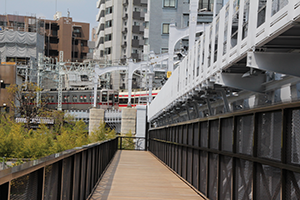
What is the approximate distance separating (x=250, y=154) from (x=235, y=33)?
13.5ft

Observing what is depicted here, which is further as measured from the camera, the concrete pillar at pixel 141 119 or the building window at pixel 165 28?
the building window at pixel 165 28

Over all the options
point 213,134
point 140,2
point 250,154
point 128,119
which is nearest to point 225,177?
point 213,134

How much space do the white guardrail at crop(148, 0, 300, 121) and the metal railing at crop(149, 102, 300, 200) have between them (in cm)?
136

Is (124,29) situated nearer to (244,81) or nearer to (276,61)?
(244,81)

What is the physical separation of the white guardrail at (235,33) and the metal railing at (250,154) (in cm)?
136

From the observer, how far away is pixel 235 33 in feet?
30.4

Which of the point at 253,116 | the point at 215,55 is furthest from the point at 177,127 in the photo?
the point at 253,116

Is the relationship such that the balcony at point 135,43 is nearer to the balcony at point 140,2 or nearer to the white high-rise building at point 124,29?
the white high-rise building at point 124,29

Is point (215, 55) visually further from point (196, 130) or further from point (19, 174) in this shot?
point (19, 174)

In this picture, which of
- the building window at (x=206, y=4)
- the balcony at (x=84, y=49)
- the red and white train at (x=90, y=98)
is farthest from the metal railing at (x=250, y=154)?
the balcony at (x=84, y=49)

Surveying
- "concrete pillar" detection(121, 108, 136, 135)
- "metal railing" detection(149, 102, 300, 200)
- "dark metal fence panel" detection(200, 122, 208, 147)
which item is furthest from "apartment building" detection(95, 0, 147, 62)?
"metal railing" detection(149, 102, 300, 200)

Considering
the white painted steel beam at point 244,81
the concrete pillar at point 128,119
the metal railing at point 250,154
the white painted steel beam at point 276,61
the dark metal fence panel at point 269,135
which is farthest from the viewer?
the concrete pillar at point 128,119

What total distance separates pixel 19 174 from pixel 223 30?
833 centimetres

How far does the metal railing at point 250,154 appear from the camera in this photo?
436 centimetres
